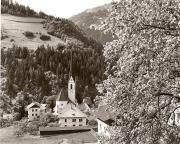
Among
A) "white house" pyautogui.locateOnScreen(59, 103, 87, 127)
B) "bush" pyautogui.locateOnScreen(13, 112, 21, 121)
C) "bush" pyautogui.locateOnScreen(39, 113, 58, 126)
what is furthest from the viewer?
"bush" pyautogui.locateOnScreen(13, 112, 21, 121)

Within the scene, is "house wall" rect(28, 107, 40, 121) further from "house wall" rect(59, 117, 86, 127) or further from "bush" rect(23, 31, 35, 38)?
"bush" rect(23, 31, 35, 38)

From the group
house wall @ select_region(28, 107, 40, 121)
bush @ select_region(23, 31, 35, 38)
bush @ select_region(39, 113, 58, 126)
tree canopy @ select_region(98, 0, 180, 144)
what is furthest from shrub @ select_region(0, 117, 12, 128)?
bush @ select_region(23, 31, 35, 38)

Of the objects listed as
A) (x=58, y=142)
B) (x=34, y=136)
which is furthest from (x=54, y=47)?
(x=58, y=142)

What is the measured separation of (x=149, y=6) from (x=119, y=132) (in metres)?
5.02

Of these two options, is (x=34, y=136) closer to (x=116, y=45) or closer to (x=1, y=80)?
(x=1, y=80)

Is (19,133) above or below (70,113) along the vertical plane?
below

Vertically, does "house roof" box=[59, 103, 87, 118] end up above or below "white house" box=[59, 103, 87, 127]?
above

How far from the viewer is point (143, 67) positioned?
13492 mm

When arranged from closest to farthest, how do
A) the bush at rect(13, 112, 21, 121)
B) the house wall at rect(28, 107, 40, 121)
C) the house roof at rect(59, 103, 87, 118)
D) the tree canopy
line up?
the tree canopy, the house roof at rect(59, 103, 87, 118), the bush at rect(13, 112, 21, 121), the house wall at rect(28, 107, 40, 121)

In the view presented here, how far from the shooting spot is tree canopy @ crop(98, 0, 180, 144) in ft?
42.2

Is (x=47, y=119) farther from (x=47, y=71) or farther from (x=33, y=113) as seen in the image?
(x=47, y=71)

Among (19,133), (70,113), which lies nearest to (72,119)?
(70,113)

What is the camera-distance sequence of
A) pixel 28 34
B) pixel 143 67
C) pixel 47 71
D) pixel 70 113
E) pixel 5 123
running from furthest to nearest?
pixel 28 34 → pixel 47 71 → pixel 5 123 → pixel 70 113 → pixel 143 67

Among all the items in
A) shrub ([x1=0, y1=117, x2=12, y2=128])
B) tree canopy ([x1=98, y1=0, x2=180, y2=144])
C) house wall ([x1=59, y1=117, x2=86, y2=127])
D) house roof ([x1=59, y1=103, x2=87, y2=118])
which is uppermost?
tree canopy ([x1=98, y1=0, x2=180, y2=144])
